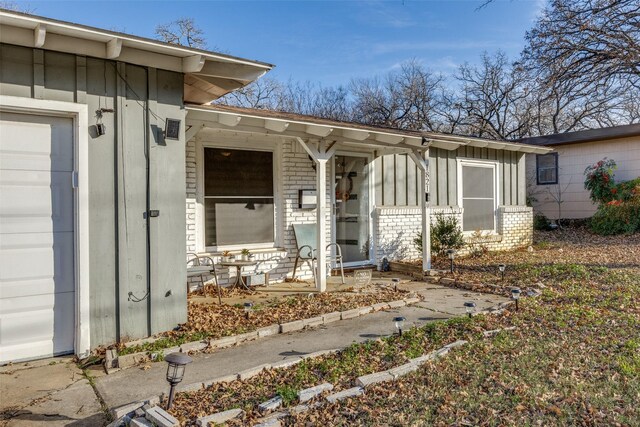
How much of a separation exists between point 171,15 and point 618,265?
1858 centimetres

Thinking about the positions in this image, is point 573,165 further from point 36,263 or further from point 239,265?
point 36,263

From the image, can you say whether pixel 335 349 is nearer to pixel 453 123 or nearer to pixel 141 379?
pixel 141 379

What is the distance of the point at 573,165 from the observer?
44.3 feet

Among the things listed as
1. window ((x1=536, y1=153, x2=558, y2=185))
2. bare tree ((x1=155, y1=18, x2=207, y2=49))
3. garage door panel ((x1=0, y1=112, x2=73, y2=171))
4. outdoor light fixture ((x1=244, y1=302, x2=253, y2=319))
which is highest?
bare tree ((x1=155, y1=18, x2=207, y2=49))

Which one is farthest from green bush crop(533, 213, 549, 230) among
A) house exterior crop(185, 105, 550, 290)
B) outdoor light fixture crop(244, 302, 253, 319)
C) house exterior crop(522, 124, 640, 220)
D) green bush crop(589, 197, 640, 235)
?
outdoor light fixture crop(244, 302, 253, 319)

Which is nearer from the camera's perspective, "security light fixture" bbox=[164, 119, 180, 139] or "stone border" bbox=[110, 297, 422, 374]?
"stone border" bbox=[110, 297, 422, 374]

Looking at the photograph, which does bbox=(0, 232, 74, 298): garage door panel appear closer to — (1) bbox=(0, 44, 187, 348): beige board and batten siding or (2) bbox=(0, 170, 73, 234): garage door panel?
(2) bbox=(0, 170, 73, 234): garage door panel

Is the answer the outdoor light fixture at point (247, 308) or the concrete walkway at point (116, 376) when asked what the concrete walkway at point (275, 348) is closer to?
the concrete walkway at point (116, 376)

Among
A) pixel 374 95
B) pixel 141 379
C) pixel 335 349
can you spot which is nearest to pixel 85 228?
pixel 141 379

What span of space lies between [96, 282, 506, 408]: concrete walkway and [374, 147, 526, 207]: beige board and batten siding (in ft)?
10.2

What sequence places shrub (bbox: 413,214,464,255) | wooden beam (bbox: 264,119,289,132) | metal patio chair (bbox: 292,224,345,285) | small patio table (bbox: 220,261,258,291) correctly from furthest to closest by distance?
shrub (bbox: 413,214,464,255) → metal patio chair (bbox: 292,224,345,285) → small patio table (bbox: 220,261,258,291) → wooden beam (bbox: 264,119,289,132)

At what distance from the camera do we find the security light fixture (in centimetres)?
438

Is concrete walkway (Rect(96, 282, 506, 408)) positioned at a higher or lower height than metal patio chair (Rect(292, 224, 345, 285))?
lower

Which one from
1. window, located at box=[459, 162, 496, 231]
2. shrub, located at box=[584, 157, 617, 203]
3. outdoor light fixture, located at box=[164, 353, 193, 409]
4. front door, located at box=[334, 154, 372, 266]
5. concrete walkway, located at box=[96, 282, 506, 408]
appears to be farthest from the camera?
shrub, located at box=[584, 157, 617, 203]
